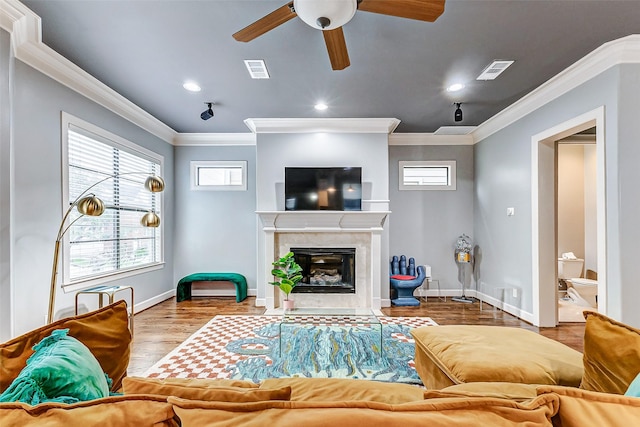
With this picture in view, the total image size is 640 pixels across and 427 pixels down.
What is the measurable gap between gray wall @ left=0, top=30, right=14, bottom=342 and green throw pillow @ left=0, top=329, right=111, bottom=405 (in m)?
1.83

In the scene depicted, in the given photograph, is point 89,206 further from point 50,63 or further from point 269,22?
point 269,22

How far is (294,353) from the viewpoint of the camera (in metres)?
3.02

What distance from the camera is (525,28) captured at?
2506 millimetres

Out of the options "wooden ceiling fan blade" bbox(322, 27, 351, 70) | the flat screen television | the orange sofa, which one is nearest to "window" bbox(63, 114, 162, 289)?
the flat screen television

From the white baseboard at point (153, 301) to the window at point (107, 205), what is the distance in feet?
1.69

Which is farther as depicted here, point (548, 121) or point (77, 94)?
point (548, 121)

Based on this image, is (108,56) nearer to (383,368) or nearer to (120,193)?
(120,193)

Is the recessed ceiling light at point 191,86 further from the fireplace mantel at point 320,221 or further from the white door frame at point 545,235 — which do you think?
the white door frame at point 545,235

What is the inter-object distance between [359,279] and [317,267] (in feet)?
2.15

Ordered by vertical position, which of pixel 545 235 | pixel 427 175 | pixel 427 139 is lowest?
pixel 545 235

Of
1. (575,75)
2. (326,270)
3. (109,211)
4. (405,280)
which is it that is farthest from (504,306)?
(109,211)

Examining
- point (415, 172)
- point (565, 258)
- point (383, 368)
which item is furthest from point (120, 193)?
point (565, 258)

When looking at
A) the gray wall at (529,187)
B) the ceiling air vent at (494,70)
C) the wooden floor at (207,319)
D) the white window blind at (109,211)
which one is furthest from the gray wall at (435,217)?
the white window blind at (109,211)

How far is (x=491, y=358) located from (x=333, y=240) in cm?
322
